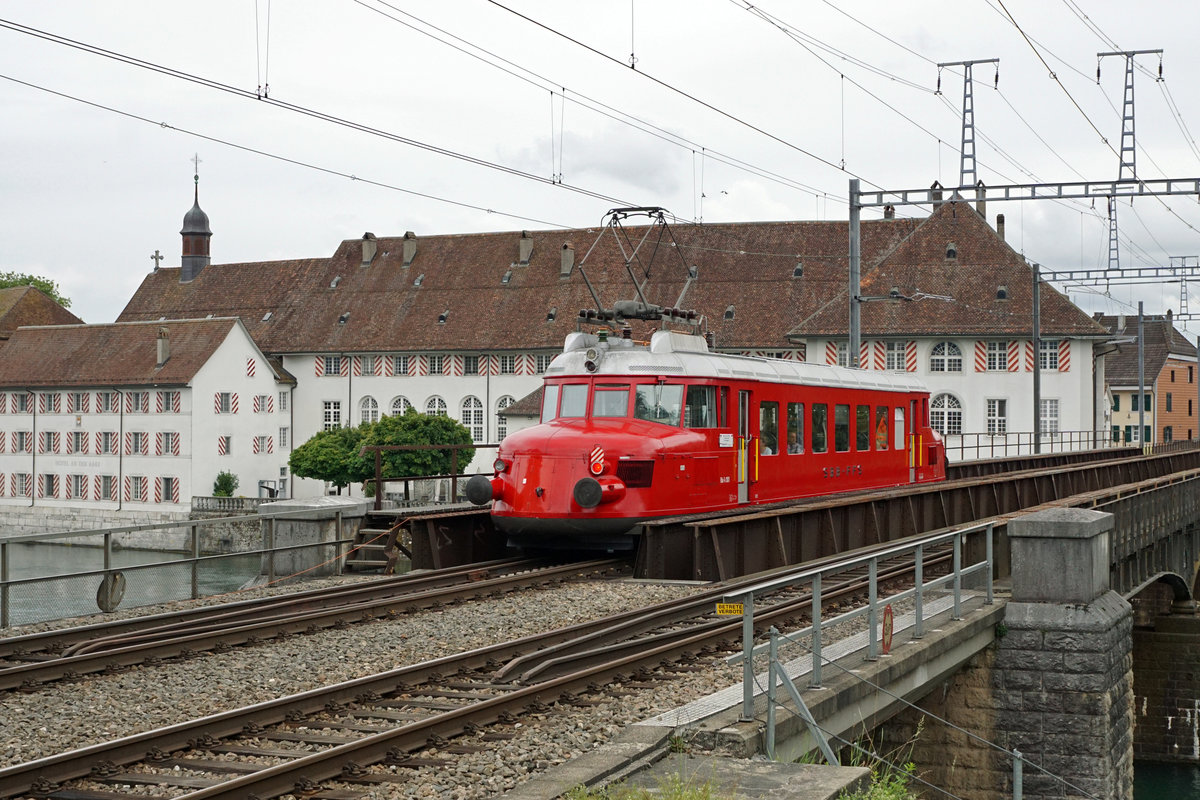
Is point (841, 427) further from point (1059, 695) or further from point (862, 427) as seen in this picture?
point (1059, 695)

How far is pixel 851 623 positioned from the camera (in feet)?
44.4

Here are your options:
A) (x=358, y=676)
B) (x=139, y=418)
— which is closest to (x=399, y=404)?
(x=139, y=418)

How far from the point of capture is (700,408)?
19609 millimetres

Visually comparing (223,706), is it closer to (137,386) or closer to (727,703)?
(727,703)

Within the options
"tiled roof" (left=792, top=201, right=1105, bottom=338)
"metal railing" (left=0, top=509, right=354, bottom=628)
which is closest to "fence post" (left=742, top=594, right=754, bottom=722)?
"metal railing" (left=0, top=509, right=354, bottom=628)

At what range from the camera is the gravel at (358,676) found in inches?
352

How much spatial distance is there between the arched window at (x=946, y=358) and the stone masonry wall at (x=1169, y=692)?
104 ft

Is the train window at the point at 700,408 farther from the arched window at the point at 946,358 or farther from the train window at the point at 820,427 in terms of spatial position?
the arched window at the point at 946,358

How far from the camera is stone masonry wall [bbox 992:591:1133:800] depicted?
14.1 meters

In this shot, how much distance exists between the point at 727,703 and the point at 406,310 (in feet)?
237

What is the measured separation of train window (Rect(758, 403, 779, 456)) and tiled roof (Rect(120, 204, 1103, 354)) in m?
46.3

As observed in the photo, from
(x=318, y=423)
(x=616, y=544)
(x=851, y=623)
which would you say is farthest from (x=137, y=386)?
(x=851, y=623)

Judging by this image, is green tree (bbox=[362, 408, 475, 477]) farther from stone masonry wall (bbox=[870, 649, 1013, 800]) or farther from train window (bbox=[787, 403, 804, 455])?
stone masonry wall (bbox=[870, 649, 1013, 800])

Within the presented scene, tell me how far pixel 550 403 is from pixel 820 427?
212 inches
